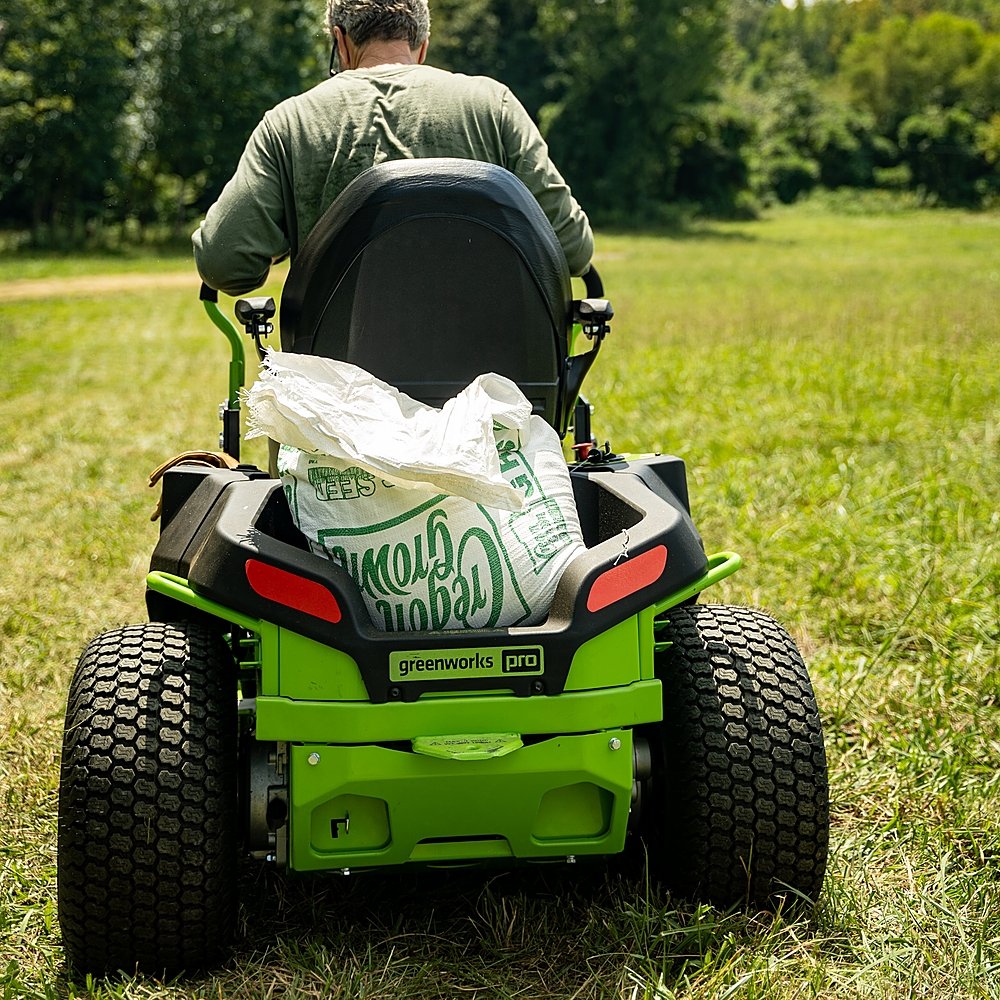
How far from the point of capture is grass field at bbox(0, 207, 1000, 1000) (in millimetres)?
2506

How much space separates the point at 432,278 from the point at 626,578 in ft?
2.36

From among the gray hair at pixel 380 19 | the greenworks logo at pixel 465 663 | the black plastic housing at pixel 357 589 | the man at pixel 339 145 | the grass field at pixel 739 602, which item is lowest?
the grass field at pixel 739 602

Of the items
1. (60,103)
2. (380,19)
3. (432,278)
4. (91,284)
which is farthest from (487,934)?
(60,103)

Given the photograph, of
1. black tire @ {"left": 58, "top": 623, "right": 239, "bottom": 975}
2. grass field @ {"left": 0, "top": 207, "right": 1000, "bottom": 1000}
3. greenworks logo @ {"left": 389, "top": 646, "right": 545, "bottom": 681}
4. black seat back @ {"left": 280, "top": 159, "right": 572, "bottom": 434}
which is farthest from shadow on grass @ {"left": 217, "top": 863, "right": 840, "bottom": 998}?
black seat back @ {"left": 280, "top": 159, "right": 572, "bottom": 434}

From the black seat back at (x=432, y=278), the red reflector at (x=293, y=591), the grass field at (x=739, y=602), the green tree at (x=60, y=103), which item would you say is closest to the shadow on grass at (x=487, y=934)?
the grass field at (x=739, y=602)

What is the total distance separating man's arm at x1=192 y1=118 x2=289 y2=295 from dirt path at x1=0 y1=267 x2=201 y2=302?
1575 cm

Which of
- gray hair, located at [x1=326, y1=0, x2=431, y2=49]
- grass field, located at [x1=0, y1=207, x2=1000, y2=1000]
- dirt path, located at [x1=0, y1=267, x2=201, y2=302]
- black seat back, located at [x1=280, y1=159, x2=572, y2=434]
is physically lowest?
dirt path, located at [x1=0, y1=267, x2=201, y2=302]

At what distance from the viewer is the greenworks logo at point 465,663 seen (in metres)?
2.30

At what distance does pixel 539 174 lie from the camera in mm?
2990

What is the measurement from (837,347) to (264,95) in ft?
81.0

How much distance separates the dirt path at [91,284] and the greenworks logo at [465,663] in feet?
54.5

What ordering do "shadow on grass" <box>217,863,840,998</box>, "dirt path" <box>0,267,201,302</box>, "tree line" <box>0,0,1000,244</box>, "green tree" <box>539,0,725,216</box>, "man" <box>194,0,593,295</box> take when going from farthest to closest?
"green tree" <box>539,0,725,216</box> → "tree line" <box>0,0,1000,244</box> → "dirt path" <box>0,267,201,302</box> → "man" <box>194,0,593,295</box> → "shadow on grass" <box>217,863,840,998</box>

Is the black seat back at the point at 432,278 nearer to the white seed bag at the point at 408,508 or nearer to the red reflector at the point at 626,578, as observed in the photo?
the white seed bag at the point at 408,508

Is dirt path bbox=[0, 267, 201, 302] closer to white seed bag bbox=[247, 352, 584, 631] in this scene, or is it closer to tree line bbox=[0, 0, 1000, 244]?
tree line bbox=[0, 0, 1000, 244]
